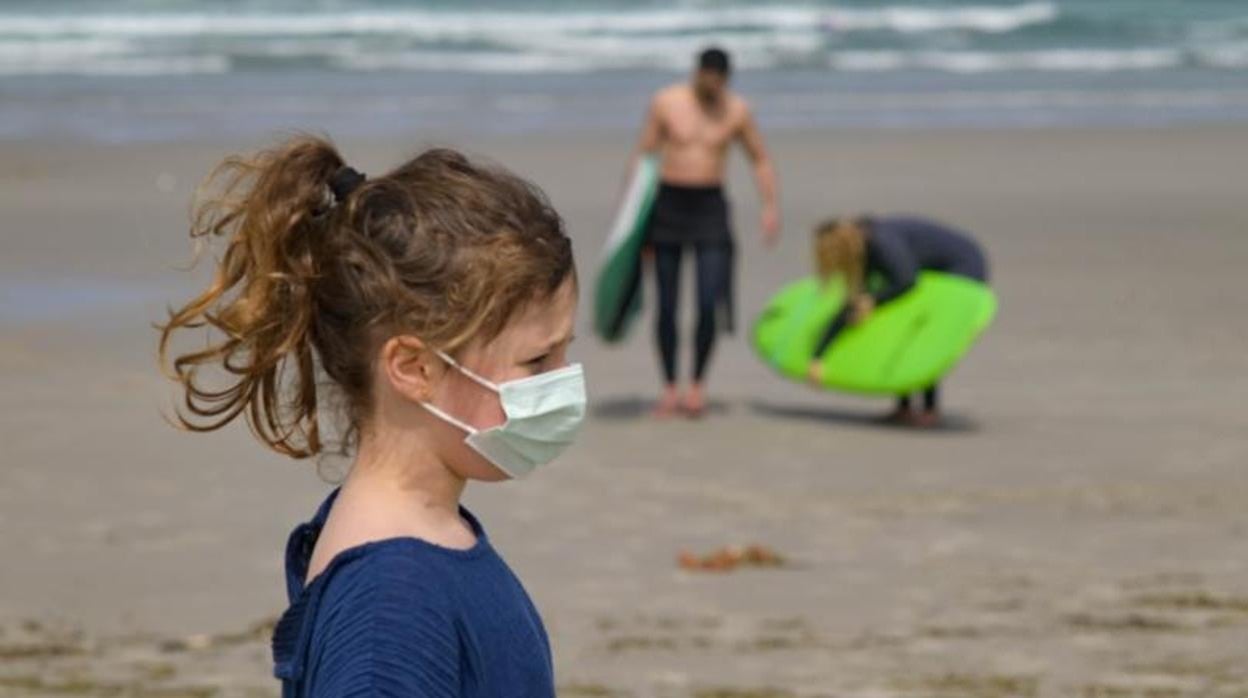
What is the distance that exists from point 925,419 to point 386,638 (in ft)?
27.7

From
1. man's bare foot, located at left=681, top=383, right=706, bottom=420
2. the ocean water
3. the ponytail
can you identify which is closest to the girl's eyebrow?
the ponytail

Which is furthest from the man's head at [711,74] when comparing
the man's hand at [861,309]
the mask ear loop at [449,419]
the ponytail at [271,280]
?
the mask ear loop at [449,419]

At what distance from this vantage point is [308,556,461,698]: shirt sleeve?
221cm

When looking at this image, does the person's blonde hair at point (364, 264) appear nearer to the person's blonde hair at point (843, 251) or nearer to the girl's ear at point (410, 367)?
the girl's ear at point (410, 367)

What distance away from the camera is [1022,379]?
1171 cm

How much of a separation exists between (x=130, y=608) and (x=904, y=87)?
935 inches

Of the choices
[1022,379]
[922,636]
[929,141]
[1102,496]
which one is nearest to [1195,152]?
[929,141]

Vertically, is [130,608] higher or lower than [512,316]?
lower

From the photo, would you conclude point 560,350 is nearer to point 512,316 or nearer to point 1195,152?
point 512,316

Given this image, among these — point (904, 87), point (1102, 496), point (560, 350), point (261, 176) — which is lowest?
point (904, 87)

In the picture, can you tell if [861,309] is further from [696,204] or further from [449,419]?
[449,419]

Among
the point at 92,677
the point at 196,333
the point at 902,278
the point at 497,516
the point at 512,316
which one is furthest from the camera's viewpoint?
the point at 196,333

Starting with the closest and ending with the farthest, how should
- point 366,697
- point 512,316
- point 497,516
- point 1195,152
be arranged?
point 366,697 → point 512,316 → point 497,516 → point 1195,152

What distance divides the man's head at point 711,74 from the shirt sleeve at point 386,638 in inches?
335
